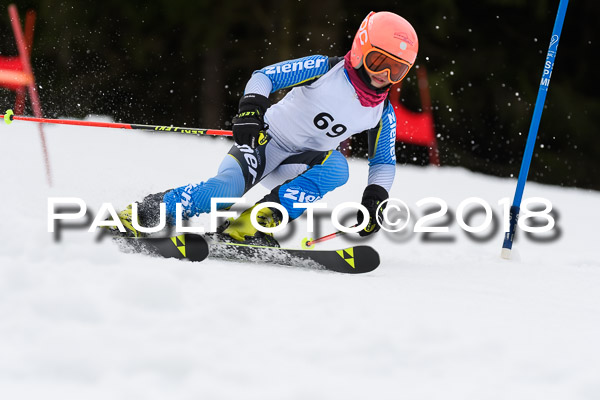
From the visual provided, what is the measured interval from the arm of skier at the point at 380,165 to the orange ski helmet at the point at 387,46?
0.41 metres

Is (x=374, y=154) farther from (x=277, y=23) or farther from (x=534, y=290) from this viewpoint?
(x=277, y=23)

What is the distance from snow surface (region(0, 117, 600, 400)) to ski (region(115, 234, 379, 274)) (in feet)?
0.33

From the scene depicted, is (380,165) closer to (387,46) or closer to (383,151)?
(383,151)

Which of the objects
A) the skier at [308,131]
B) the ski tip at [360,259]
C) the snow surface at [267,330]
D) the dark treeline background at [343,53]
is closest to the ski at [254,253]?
the ski tip at [360,259]

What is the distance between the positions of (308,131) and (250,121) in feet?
1.72

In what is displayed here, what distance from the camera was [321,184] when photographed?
153 inches

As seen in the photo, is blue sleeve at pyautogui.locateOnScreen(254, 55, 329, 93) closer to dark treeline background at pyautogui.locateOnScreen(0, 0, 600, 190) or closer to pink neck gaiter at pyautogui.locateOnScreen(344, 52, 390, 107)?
pink neck gaiter at pyautogui.locateOnScreen(344, 52, 390, 107)

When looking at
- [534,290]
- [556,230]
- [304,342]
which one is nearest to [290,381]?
[304,342]

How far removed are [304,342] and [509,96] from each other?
12.6 meters

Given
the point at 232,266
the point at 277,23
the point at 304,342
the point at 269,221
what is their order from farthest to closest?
the point at 277,23 → the point at 269,221 → the point at 232,266 → the point at 304,342

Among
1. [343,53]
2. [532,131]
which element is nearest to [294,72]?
[532,131]

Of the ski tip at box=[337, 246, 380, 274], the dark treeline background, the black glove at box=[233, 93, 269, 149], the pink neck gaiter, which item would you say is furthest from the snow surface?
the dark treeline background

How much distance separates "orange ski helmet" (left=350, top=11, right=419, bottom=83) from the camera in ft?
11.8

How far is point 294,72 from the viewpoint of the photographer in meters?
3.85
